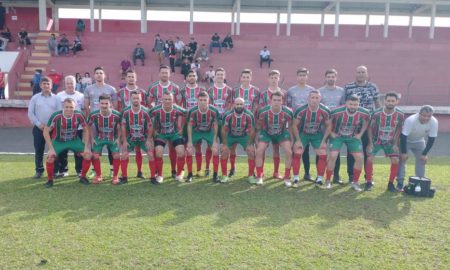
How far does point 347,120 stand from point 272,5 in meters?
24.1

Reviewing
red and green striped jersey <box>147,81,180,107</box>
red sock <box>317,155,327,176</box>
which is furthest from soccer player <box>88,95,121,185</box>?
red sock <box>317,155,327,176</box>

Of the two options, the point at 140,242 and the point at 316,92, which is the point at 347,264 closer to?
the point at 140,242

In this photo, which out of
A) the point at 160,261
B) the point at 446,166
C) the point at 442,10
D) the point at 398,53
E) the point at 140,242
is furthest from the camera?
the point at 442,10

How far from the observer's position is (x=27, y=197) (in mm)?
5648

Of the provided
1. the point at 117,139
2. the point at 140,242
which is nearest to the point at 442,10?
the point at 117,139

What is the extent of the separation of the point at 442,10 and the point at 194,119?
29867 millimetres

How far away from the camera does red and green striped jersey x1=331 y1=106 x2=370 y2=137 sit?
6.41m

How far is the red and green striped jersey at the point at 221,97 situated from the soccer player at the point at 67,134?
2320mm

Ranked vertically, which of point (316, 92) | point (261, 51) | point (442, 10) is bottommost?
point (316, 92)

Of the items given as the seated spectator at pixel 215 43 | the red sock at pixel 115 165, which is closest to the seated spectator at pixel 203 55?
the seated spectator at pixel 215 43

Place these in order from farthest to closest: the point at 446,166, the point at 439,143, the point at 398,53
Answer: the point at 398,53
the point at 439,143
the point at 446,166

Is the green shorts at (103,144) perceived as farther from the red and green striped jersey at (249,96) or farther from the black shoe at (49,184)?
the red and green striped jersey at (249,96)

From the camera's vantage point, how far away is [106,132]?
6633 mm

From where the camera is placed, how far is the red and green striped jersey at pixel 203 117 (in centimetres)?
684
